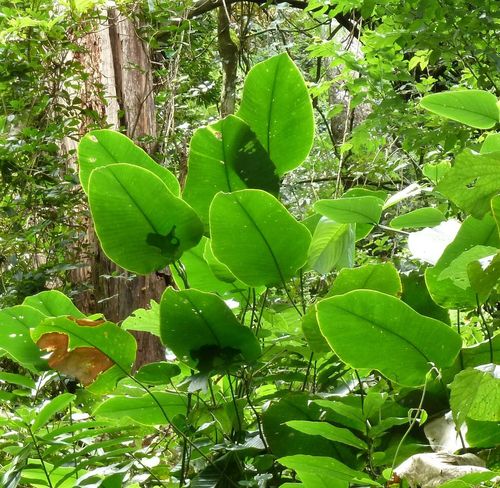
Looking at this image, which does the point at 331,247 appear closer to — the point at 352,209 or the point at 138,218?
the point at 352,209

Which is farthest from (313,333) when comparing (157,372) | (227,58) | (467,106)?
(227,58)

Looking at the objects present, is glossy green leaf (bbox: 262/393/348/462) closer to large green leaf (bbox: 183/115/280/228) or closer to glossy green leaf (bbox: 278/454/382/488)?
glossy green leaf (bbox: 278/454/382/488)

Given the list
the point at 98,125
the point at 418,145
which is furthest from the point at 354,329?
the point at 98,125

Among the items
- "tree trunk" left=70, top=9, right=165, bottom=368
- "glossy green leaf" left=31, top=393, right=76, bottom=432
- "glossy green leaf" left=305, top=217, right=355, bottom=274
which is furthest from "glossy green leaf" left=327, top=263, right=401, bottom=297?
"tree trunk" left=70, top=9, right=165, bottom=368

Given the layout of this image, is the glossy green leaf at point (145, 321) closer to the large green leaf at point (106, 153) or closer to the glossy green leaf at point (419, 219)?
the large green leaf at point (106, 153)

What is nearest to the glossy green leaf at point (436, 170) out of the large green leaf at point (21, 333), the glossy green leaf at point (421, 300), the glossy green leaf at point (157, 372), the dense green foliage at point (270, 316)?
the dense green foliage at point (270, 316)

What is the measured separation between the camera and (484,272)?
23.0 inches

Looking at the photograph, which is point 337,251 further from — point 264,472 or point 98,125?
point 98,125

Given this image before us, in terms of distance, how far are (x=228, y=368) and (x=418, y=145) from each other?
204cm

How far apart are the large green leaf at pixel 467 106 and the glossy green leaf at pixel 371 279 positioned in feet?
0.60

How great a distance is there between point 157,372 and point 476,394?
390 millimetres

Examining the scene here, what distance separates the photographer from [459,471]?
0.52 meters

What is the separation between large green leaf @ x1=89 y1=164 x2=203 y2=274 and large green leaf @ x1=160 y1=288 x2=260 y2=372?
89mm

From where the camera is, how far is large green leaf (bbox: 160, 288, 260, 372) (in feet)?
2.31
